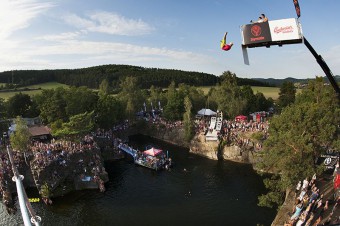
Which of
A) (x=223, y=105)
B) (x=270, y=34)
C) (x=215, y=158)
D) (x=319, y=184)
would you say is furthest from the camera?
(x=223, y=105)

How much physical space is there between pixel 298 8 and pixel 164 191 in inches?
1557

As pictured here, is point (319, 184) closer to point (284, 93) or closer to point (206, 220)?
point (206, 220)

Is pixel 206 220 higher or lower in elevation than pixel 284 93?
lower

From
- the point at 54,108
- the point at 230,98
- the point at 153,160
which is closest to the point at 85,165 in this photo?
the point at 153,160

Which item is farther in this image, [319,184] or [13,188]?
[13,188]

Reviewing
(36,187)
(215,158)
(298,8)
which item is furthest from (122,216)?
(298,8)

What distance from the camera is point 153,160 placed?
62.4 meters

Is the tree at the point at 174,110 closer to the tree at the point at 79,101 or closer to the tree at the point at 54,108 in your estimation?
the tree at the point at 79,101

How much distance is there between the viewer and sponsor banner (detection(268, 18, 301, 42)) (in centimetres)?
1739

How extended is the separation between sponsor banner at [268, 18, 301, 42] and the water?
2829 cm

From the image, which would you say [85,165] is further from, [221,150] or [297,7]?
[297,7]

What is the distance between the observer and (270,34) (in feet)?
60.1

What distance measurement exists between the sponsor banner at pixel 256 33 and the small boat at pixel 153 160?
4512 centimetres

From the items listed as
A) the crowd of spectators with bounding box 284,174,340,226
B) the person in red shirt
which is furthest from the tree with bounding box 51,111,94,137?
the person in red shirt
